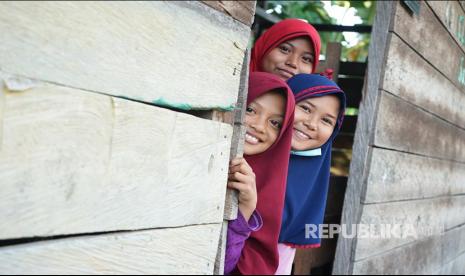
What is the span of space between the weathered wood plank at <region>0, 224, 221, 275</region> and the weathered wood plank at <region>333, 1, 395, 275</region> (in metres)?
1.46

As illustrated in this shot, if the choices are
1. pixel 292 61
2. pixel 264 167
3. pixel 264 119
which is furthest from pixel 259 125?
pixel 292 61

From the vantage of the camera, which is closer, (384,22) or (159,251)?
(159,251)

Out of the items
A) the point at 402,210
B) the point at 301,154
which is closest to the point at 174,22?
the point at 301,154

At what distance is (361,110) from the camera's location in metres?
2.57

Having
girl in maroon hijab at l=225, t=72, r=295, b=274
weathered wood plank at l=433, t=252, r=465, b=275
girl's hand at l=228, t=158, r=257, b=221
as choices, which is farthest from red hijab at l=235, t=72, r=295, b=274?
weathered wood plank at l=433, t=252, r=465, b=275

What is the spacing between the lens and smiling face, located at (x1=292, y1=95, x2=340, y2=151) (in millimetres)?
1776

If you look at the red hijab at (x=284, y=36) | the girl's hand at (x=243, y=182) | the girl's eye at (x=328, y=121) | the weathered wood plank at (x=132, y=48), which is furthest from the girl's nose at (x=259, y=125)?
the red hijab at (x=284, y=36)

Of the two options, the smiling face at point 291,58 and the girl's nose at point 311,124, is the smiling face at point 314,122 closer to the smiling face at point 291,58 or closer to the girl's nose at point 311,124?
→ the girl's nose at point 311,124

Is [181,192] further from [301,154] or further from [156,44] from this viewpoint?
[301,154]

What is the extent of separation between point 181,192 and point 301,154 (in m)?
0.78

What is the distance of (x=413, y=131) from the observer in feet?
9.75

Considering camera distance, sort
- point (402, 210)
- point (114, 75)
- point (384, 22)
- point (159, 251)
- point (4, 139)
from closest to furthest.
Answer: point (4, 139)
point (114, 75)
point (159, 251)
point (384, 22)
point (402, 210)

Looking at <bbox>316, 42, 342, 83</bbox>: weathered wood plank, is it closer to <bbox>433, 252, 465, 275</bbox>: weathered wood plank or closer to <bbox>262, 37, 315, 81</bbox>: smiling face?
<bbox>262, 37, 315, 81</bbox>: smiling face

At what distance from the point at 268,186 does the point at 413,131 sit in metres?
1.74
